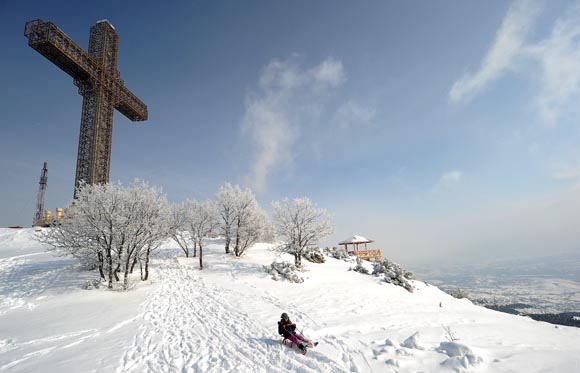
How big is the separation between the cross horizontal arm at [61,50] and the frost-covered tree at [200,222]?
2474 centimetres

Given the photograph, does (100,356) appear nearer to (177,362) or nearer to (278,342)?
(177,362)

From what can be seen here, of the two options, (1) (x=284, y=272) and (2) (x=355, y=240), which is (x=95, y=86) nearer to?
(1) (x=284, y=272)

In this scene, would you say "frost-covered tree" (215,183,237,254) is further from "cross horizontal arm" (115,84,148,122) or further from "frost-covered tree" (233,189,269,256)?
"cross horizontal arm" (115,84,148,122)

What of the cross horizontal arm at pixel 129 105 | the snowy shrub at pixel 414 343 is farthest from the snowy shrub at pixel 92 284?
the cross horizontal arm at pixel 129 105

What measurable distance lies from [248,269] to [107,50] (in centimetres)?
4029

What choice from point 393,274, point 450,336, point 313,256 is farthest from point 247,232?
point 450,336

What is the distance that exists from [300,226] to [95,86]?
35.5m

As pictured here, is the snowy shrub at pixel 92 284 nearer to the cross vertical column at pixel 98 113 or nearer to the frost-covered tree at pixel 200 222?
the frost-covered tree at pixel 200 222

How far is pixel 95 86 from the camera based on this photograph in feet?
119

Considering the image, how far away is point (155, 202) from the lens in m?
21.3

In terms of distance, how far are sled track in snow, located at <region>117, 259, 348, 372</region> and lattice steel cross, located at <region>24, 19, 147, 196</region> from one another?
2952cm

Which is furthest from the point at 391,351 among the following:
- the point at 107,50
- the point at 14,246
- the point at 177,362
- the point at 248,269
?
the point at 107,50

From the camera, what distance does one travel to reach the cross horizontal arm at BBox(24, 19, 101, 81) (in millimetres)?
29234

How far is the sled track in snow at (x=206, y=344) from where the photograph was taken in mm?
7406
